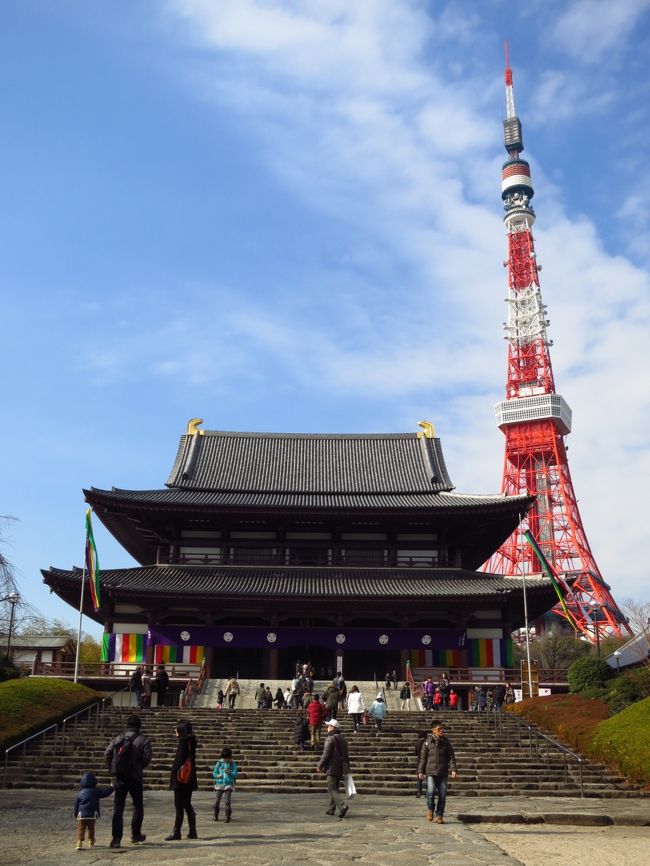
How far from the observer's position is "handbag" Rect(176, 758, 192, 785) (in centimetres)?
1168

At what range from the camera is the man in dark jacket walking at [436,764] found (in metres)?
13.8

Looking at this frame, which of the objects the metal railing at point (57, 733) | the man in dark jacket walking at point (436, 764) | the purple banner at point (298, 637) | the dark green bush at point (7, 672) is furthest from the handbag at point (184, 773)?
the purple banner at point (298, 637)

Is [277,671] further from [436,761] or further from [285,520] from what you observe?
[436,761]

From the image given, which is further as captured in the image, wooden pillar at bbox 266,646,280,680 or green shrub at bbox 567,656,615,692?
wooden pillar at bbox 266,646,280,680

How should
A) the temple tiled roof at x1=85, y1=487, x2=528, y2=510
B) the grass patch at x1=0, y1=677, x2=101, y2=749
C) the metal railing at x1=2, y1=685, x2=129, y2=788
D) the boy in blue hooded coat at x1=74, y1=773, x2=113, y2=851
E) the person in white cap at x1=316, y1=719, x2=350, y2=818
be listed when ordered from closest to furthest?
1. the boy in blue hooded coat at x1=74, y1=773, x2=113, y2=851
2. the person in white cap at x1=316, y1=719, x2=350, y2=818
3. the metal railing at x1=2, y1=685, x2=129, y2=788
4. the grass patch at x1=0, y1=677, x2=101, y2=749
5. the temple tiled roof at x1=85, y1=487, x2=528, y2=510

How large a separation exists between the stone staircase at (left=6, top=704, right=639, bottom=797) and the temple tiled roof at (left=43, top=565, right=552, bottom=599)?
27.8ft

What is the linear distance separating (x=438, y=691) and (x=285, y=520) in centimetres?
1285

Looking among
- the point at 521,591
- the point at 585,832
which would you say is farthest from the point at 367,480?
the point at 585,832

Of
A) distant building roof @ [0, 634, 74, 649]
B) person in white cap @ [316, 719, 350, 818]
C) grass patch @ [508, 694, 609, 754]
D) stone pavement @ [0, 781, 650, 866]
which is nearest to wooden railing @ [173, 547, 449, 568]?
grass patch @ [508, 694, 609, 754]

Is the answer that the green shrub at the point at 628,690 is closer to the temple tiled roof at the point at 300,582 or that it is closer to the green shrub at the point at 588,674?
the green shrub at the point at 588,674

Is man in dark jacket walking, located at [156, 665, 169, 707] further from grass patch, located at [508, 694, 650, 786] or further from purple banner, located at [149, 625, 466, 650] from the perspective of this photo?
grass patch, located at [508, 694, 650, 786]

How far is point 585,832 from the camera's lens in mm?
14039

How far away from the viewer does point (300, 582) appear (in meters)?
37.7

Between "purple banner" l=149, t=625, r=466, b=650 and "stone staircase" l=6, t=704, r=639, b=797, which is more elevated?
"purple banner" l=149, t=625, r=466, b=650
